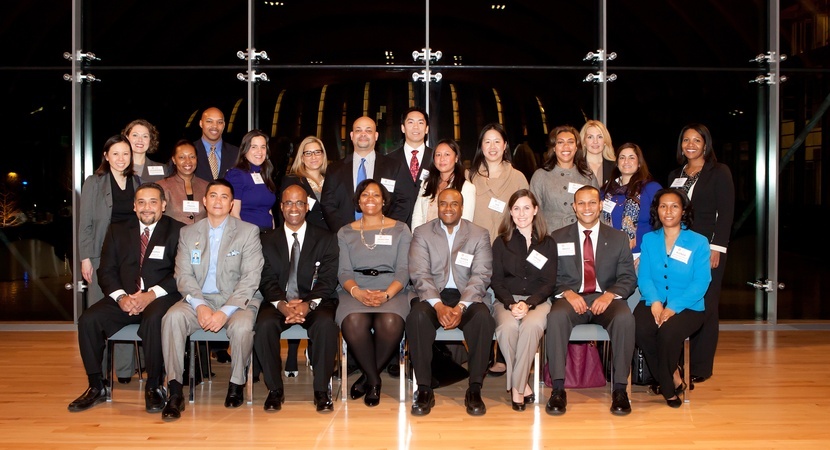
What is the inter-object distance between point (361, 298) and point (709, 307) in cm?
212

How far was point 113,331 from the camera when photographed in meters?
4.50

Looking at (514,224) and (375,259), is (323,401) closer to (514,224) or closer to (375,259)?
(375,259)

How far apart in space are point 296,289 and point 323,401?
2.43 feet

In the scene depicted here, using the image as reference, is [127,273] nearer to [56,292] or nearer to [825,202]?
[56,292]

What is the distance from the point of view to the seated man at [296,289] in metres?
4.38

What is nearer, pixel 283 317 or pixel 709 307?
pixel 283 317

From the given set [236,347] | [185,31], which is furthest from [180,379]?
[185,31]

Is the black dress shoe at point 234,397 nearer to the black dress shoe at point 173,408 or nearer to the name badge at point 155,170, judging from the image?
the black dress shoe at point 173,408

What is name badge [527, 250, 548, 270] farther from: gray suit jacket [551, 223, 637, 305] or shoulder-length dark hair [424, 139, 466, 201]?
shoulder-length dark hair [424, 139, 466, 201]

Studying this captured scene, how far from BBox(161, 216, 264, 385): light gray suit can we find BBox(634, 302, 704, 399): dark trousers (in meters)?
2.22

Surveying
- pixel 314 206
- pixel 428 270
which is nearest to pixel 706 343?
pixel 428 270

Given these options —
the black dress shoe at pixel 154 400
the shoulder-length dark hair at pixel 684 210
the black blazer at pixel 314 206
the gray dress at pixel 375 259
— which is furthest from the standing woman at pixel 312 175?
the shoulder-length dark hair at pixel 684 210

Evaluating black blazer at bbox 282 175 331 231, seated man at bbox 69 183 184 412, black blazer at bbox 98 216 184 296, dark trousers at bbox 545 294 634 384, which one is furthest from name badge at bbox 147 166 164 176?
dark trousers at bbox 545 294 634 384

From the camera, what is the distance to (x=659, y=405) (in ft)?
14.5
